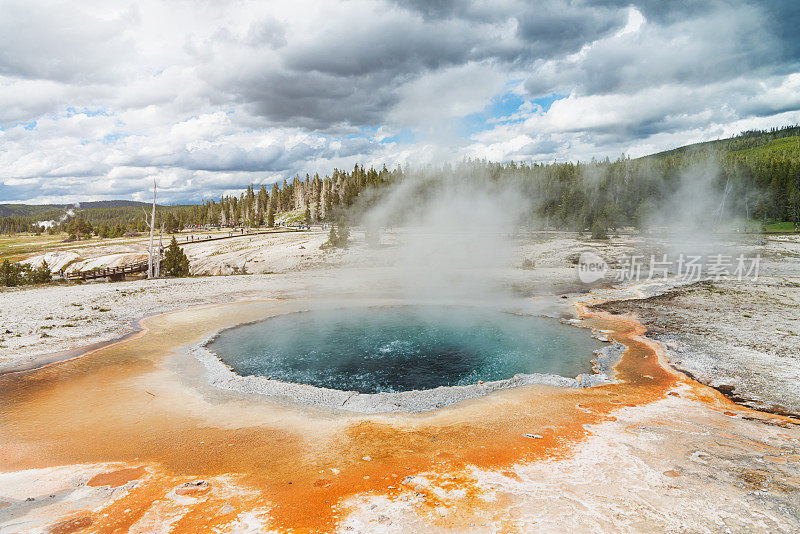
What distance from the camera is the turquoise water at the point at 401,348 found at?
998 centimetres

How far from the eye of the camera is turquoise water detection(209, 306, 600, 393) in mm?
9977

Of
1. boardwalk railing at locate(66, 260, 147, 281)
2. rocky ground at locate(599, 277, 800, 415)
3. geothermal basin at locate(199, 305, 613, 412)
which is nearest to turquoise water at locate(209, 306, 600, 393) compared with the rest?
geothermal basin at locate(199, 305, 613, 412)

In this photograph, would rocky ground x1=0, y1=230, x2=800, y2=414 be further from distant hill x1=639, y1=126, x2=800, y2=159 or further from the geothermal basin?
distant hill x1=639, y1=126, x2=800, y2=159

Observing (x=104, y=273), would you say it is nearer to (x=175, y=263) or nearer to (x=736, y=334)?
(x=175, y=263)

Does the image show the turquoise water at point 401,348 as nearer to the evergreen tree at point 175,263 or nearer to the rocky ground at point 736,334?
the rocky ground at point 736,334

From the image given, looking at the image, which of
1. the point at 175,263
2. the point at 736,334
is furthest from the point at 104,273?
the point at 736,334

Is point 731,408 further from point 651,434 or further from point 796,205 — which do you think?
point 796,205

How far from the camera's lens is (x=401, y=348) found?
39.6 feet

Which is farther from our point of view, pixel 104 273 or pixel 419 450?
pixel 104 273

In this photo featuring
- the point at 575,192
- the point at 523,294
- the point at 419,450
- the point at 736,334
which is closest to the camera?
the point at 419,450

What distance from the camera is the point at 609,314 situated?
615 inches

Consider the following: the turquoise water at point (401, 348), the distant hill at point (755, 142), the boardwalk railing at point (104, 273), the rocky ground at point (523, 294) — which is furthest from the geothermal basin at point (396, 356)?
the distant hill at point (755, 142)

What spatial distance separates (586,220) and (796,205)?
88.3ft

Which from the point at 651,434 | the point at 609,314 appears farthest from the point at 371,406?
the point at 609,314
